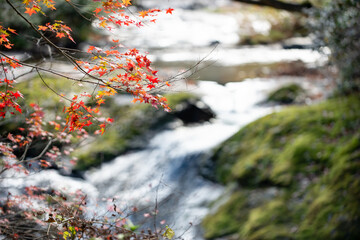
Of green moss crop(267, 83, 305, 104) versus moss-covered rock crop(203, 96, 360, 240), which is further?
green moss crop(267, 83, 305, 104)

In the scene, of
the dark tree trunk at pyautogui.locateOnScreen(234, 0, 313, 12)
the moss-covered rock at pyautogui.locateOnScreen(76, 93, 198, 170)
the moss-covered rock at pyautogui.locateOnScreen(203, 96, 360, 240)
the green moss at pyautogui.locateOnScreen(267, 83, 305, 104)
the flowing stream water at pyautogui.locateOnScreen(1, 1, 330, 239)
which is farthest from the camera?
the green moss at pyautogui.locateOnScreen(267, 83, 305, 104)

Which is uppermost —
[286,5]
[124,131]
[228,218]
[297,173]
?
[286,5]

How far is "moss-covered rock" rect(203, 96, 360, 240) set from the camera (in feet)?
18.0

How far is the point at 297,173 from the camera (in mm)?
6555

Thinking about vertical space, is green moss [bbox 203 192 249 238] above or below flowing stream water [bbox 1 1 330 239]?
below

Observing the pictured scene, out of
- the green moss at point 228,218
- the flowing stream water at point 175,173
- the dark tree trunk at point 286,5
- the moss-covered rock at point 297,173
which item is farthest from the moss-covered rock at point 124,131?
the dark tree trunk at point 286,5

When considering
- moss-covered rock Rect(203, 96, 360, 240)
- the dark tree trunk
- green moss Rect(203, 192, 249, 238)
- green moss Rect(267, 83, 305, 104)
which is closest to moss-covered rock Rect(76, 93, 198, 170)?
moss-covered rock Rect(203, 96, 360, 240)

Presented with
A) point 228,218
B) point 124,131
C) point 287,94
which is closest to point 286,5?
point 287,94

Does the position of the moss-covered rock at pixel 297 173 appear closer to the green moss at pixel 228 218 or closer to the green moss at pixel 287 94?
the green moss at pixel 228 218

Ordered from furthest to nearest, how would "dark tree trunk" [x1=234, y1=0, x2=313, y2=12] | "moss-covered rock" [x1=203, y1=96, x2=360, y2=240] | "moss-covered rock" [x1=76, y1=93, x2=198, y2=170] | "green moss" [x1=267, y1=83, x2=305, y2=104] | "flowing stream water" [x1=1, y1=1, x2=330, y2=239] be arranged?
"green moss" [x1=267, y1=83, x2=305, y2=104] → "dark tree trunk" [x1=234, y1=0, x2=313, y2=12] → "moss-covered rock" [x1=76, y1=93, x2=198, y2=170] → "flowing stream water" [x1=1, y1=1, x2=330, y2=239] → "moss-covered rock" [x1=203, y1=96, x2=360, y2=240]

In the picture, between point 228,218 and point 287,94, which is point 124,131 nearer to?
point 228,218

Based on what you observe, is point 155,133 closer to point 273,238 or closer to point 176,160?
point 176,160

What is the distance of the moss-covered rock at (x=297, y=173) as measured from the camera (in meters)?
5.47

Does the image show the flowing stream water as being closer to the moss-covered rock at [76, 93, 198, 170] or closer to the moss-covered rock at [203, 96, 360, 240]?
the moss-covered rock at [76, 93, 198, 170]
